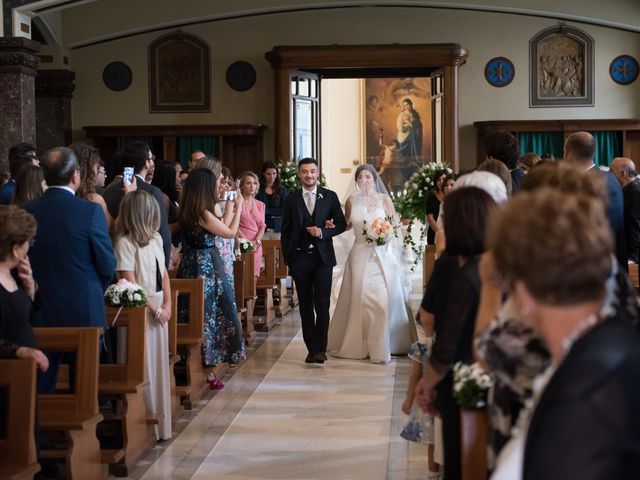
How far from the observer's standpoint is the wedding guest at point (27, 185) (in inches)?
250

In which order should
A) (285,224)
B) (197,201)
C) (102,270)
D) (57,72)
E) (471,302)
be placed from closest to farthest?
1. (471,302)
2. (102,270)
3. (197,201)
4. (285,224)
5. (57,72)

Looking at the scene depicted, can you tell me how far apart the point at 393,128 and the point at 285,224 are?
14865 millimetres

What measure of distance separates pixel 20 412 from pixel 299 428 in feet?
9.42

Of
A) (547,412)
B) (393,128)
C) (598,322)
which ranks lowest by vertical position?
(547,412)

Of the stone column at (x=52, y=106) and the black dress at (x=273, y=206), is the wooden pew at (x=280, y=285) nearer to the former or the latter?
the black dress at (x=273, y=206)

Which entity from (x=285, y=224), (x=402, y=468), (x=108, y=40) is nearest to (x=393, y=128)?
(x=108, y=40)

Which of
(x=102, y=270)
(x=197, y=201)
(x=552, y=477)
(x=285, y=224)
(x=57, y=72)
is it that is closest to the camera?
(x=552, y=477)

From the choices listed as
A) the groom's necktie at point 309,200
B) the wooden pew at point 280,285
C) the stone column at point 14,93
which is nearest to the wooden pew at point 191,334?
the groom's necktie at point 309,200

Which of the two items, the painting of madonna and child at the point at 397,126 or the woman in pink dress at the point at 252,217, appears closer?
the woman in pink dress at the point at 252,217

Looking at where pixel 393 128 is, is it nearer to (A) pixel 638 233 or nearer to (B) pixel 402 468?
(A) pixel 638 233

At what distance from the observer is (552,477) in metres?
1.77

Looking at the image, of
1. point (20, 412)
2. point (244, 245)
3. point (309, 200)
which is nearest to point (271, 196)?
point (244, 245)

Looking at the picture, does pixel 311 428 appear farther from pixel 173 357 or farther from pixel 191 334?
pixel 191 334

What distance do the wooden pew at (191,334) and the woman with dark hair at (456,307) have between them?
3.58 metres
